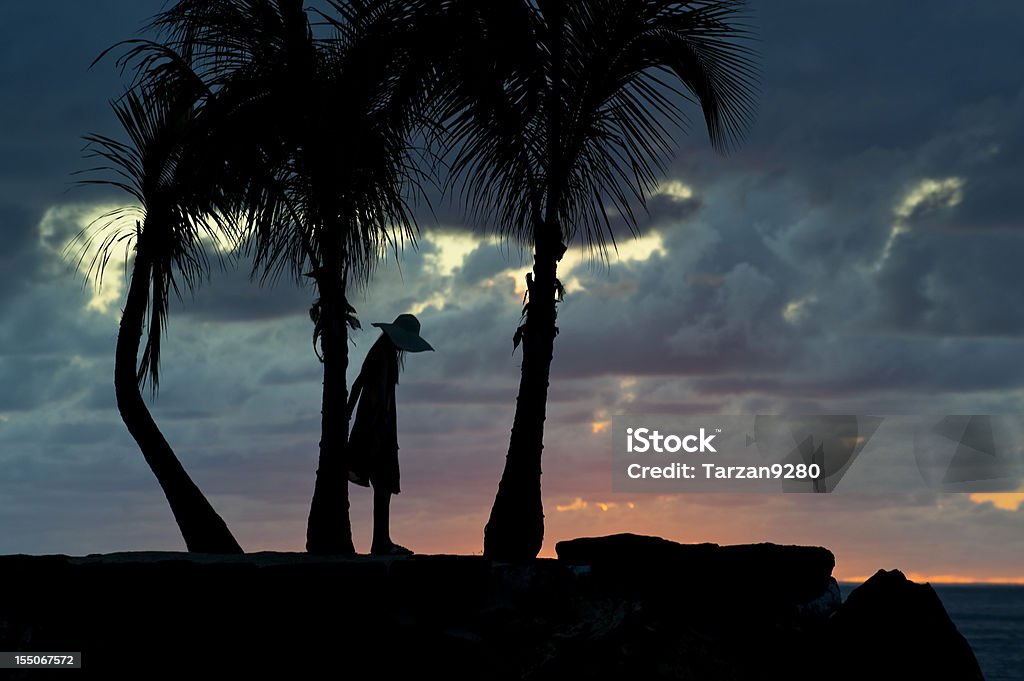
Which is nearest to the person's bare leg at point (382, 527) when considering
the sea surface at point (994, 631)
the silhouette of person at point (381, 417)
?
the silhouette of person at point (381, 417)

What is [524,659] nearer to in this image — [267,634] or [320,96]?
[267,634]

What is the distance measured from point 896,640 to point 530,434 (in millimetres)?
3979

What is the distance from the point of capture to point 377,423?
37.7ft

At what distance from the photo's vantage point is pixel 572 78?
11391mm

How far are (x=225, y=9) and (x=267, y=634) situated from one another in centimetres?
820

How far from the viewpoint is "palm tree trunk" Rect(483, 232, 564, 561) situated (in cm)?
1065

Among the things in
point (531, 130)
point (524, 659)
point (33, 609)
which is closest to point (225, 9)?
point (531, 130)

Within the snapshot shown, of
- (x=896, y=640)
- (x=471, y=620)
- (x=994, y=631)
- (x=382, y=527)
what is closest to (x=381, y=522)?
(x=382, y=527)

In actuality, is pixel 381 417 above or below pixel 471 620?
above

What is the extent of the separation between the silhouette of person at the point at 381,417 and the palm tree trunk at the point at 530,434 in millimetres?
1168

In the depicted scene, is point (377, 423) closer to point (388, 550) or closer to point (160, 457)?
point (388, 550)

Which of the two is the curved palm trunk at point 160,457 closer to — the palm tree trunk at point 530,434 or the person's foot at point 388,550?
the person's foot at point 388,550

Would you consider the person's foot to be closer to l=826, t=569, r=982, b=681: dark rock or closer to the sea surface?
l=826, t=569, r=982, b=681: dark rock

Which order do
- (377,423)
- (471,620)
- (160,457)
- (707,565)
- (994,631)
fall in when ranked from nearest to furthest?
(471,620)
(707,565)
(377,423)
(160,457)
(994,631)
